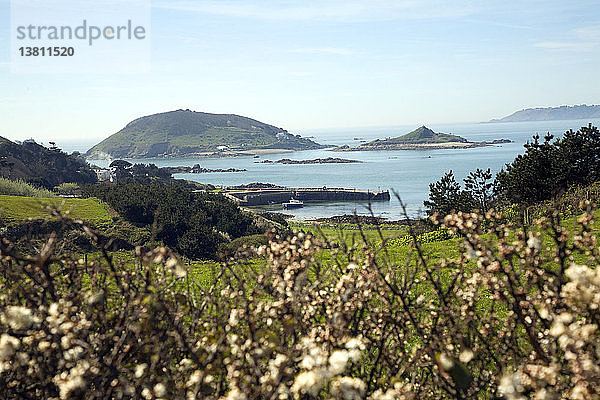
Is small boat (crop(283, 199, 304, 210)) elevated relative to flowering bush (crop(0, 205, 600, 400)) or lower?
lower

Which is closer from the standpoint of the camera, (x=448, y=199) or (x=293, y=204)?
(x=448, y=199)

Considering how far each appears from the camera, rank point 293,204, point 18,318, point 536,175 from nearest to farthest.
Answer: point 18,318 → point 536,175 → point 293,204

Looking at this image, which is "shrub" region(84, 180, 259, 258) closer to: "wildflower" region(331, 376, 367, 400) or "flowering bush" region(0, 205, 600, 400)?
"flowering bush" region(0, 205, 600, 400)

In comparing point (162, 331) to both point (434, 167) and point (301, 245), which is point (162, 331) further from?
point (434, 167)

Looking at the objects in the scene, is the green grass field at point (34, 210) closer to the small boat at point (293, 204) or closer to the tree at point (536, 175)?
the tree at point (536, 175)

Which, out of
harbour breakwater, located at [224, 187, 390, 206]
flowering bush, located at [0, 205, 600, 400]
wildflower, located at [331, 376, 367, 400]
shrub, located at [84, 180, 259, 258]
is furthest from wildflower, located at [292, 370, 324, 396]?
harbour breakwater, located at [224, 187, 390, 206]

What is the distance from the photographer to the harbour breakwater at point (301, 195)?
240ft

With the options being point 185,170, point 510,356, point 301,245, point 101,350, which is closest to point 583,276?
point 510,356

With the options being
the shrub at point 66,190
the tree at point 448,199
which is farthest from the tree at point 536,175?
the shrub at point 66,190

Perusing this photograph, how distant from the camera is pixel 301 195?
3059 inches

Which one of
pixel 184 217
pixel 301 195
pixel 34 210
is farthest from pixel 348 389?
pixel 301 195

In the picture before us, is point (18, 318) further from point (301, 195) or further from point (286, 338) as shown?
point (301, 195)

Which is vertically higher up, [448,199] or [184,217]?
[448,199]

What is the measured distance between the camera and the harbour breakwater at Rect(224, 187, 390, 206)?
240 feet
